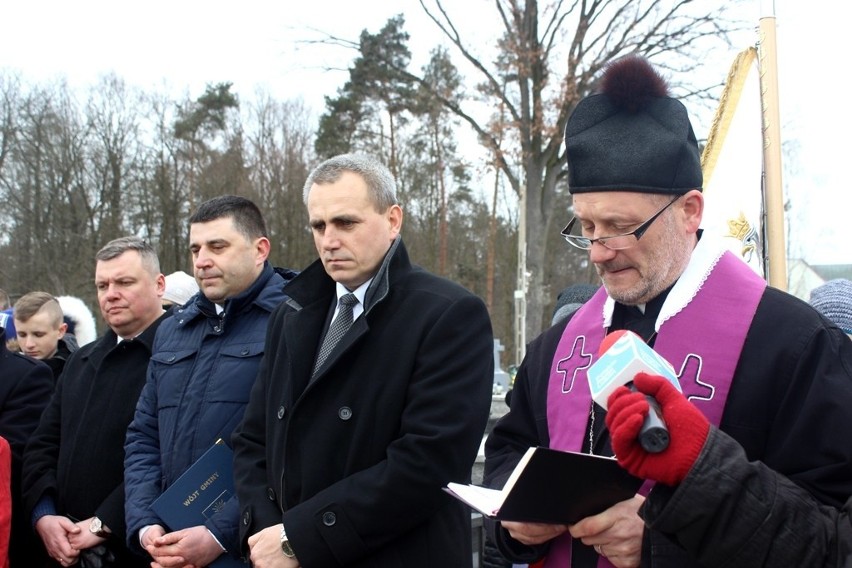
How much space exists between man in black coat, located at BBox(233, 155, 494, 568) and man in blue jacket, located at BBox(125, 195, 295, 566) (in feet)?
1.35

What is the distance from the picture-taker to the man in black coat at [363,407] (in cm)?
253

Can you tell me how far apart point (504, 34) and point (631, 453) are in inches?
626

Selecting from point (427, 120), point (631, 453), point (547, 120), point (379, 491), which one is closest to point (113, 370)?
point (379, 491)

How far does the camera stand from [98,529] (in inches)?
144

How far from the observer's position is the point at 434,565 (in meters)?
2.65

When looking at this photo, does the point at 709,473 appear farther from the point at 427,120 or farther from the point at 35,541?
the point at 427,120

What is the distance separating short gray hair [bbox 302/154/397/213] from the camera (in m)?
2.99

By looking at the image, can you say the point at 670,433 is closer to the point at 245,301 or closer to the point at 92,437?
the point at 245,301

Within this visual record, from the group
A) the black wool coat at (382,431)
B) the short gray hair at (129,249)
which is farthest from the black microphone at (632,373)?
the short gray hair at (129,249)

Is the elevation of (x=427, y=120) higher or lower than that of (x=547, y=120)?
higher

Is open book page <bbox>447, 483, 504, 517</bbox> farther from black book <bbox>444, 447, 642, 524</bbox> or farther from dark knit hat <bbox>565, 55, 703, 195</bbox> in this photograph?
dark knit hat <bbox>565, 55, 703, 195</bbox>

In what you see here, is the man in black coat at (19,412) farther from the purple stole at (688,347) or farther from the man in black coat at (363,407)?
the purple stole at (688,347)

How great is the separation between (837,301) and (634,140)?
5.49ft

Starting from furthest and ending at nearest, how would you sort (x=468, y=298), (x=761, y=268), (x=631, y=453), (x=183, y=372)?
(x=761, y=268) < (x=183, y=372) < (x=468, y=298) < (x=631, y=453)
